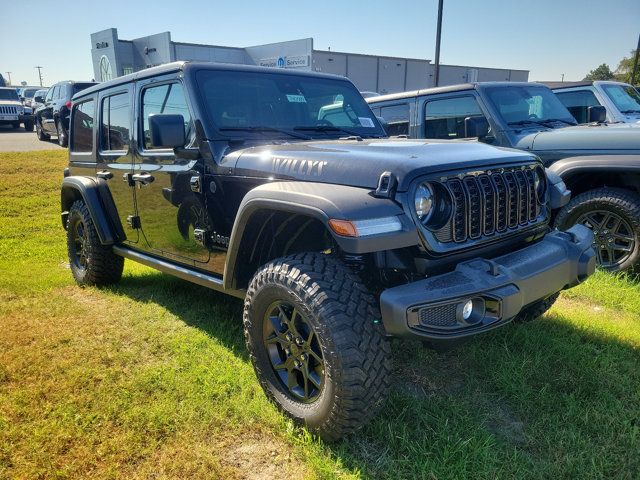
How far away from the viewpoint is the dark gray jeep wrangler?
214 cm

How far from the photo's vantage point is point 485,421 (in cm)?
254

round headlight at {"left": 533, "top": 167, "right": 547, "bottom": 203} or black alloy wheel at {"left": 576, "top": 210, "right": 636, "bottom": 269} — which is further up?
round headlight at {"left": 533, "top": 167, "right": 547, "bottom": 203}

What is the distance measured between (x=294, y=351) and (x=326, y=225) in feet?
2.38

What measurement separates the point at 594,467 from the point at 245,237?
79.4 inches

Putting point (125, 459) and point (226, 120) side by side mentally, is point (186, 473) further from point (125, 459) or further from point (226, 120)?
point (226, 120)

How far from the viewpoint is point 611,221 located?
4516 millimetres

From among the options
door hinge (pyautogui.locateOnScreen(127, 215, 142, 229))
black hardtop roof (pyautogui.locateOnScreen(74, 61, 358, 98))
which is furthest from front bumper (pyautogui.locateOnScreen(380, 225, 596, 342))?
door hinge (pyautogui.locateOnScreen(127, 215, 142, 229))

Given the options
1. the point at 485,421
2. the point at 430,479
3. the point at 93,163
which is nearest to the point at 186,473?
the point at 430,479

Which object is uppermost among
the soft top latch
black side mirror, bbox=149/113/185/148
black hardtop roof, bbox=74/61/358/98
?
black hardtop roof, bbox=74/61/358/98

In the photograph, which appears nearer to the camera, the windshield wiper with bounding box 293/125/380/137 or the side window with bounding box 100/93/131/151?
the windshield wiper with bounding box 293/125/380/137

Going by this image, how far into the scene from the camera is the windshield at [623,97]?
6895mm

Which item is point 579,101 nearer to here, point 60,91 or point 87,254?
point 87,254

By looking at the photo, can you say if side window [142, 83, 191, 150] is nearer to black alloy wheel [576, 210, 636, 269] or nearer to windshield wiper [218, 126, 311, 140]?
windshield wiper [218, 126, 311, 140]

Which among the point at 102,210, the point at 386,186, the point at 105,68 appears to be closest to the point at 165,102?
the point at 102,210
